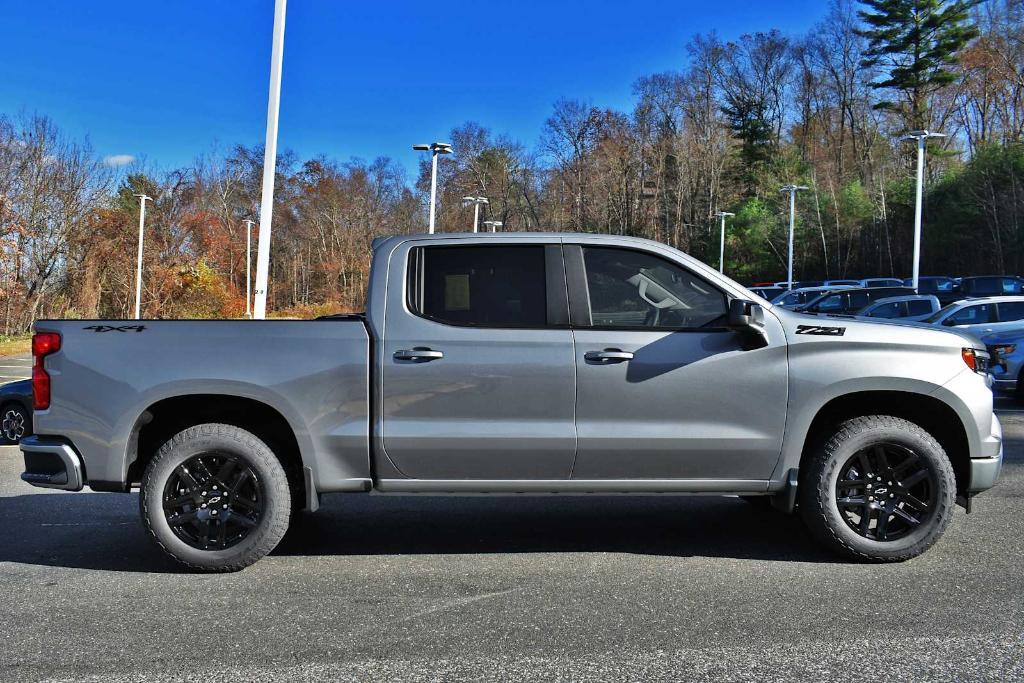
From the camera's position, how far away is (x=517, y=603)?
449 cm

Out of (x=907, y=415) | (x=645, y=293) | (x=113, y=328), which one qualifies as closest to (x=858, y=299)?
(x=907, y=415)

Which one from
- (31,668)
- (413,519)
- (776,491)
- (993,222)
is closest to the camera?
(31,668)

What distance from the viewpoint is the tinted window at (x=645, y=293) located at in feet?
16.6

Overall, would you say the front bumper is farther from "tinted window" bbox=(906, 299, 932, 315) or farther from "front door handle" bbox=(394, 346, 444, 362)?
"tinted window" bbox=(906, 299, 932, 315)

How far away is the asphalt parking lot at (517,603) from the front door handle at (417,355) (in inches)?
48.3

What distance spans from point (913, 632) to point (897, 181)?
204 ft

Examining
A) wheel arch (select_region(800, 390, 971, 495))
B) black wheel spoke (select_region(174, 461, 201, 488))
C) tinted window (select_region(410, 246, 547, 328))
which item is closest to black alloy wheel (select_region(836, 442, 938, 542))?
wheel arch (select_region(800, 390, 971, 495))

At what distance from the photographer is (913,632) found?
4.05 meters

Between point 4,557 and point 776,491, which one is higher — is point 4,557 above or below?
below

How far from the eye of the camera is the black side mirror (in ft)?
15.8

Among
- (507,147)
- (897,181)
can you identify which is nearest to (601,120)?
(507,147)

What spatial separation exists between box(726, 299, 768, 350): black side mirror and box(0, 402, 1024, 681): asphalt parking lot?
4.28 ft

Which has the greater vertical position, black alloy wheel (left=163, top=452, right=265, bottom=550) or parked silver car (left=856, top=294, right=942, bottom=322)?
parked silver car (left=856, top=294, right=942, bottom=322)

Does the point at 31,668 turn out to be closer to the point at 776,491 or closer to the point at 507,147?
the point at 776,491
